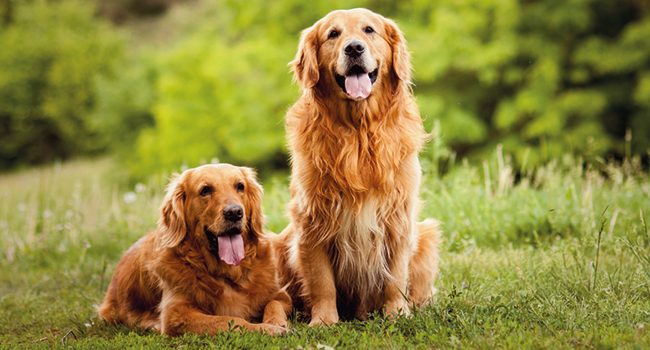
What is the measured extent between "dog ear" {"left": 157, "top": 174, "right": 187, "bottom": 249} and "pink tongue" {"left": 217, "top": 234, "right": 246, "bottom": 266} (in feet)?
0.94

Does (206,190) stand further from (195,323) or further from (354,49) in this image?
(354,49)

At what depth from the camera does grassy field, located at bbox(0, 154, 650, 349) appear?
9.27 feet

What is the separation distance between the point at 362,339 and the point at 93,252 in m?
4.40

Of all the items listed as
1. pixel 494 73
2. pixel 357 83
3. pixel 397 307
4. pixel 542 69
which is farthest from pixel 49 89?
pixel 397 307

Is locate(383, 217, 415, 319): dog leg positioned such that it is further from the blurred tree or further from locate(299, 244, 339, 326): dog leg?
the blurred tree

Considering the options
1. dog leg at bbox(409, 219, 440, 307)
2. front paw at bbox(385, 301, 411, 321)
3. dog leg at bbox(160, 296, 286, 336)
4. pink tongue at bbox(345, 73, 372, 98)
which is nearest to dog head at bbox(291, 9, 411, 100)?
pink tongue at bbox(345, 73, 372, 98)

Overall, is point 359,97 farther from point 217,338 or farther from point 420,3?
point 420,3

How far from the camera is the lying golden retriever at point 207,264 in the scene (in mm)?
3352

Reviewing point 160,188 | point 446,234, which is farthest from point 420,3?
point 446,234

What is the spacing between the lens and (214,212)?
11.3 feet

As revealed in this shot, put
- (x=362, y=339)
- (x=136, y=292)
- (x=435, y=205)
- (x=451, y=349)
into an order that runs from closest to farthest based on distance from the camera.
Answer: (x=451, y=349), (x=362, y=339), (x=136, y=292), (x=435, y=205)

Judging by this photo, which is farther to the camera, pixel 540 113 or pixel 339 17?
pixel 540 113

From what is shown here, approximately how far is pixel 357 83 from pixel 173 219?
1.48 metres

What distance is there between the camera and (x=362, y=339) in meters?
2.79
